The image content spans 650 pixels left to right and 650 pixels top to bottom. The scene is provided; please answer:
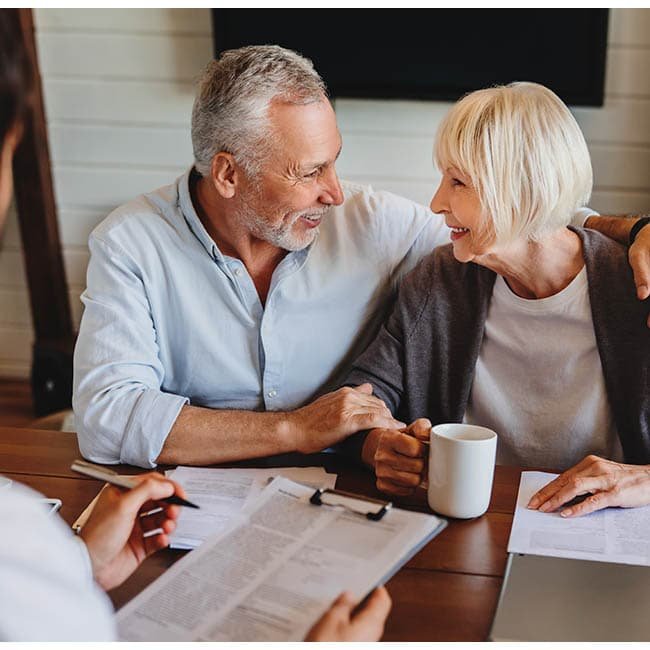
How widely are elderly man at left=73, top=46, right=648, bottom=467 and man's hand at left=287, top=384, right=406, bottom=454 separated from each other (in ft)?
0.13

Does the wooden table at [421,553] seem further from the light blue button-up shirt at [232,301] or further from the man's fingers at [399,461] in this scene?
the light blue button-up shirt at [232,301]

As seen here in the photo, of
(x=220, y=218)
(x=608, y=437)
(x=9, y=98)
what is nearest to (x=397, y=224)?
(x=220, y=218)

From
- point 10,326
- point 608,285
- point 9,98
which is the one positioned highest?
point 9,98

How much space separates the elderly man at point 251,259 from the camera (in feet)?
5.42

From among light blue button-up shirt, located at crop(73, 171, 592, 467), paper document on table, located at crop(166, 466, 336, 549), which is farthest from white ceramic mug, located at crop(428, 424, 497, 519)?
light blue button-up shirt, located at crop(73, 171, 592, 467)

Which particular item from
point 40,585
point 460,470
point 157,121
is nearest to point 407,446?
point 460,470

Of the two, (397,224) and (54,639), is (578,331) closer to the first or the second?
(397,224)

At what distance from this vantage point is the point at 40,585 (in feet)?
2.53

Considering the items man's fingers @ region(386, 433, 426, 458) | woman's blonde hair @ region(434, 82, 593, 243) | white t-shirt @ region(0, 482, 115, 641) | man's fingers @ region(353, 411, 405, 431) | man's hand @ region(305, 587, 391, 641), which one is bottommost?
man's fingers @ region(353, 411, 405, 431)

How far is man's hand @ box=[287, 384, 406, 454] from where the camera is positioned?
1.47 m

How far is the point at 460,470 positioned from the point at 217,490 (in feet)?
1.19

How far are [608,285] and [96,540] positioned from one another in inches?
36.5

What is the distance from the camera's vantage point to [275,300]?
172 cm

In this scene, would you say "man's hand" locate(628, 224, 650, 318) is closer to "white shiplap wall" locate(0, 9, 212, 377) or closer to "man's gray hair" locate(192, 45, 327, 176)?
"man's gray hair" locate(192, 45, 327, 176)
